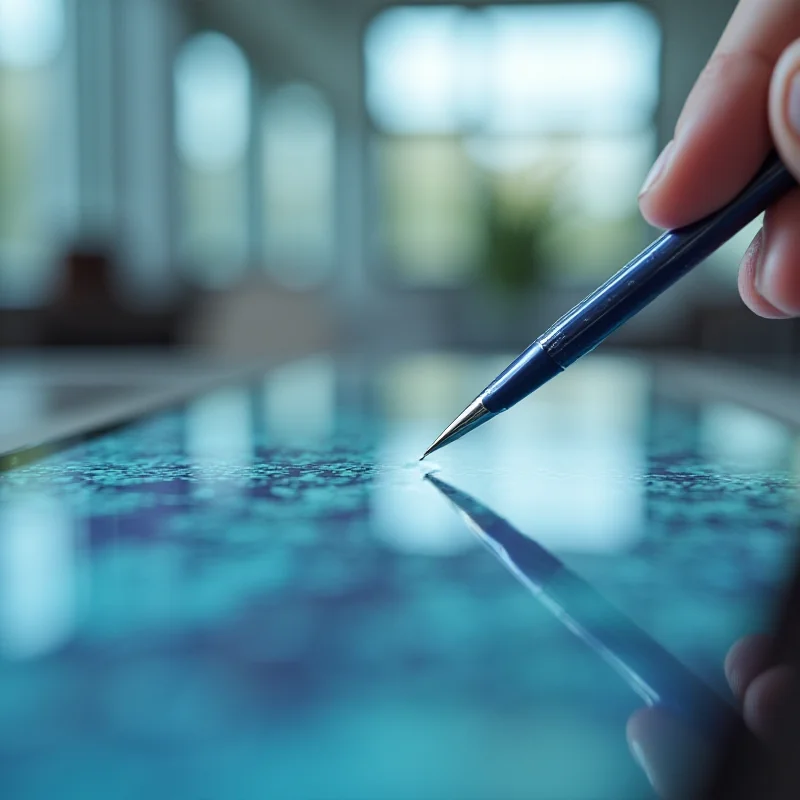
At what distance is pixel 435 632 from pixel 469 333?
187 inches

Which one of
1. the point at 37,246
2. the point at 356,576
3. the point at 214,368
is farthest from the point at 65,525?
the point at 37,246

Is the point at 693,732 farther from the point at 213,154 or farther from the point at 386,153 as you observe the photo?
the point at 386,153

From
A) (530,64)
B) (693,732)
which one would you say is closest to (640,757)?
(693,732)

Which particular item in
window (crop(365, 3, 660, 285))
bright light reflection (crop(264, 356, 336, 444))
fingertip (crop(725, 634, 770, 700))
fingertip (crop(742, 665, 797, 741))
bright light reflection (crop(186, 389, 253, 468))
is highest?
window (crop(365, 3, 660, 285))

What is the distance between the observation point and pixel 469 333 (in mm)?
4891

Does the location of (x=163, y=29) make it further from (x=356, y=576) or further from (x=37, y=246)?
(x=356, y=576)

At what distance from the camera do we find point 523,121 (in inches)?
179

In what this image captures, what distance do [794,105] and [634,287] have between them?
3.4 inches

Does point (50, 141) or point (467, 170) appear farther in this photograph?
point (467, 170)

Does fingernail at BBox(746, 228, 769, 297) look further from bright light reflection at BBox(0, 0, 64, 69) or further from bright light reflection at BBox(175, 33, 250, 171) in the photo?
bright light reflection at BBox(175, 33, 250, 171)

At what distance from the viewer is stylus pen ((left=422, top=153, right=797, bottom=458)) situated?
1.03ft

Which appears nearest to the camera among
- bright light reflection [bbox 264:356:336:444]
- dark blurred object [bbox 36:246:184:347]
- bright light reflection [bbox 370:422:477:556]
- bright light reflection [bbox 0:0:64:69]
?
bright light reflection [bbox 370:422:477:556]

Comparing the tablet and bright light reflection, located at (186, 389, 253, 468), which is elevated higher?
the tablet

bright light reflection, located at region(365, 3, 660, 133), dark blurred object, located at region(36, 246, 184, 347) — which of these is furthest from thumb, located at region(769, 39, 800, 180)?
bright light reflection, located at region(365, 3, 660, 133)
